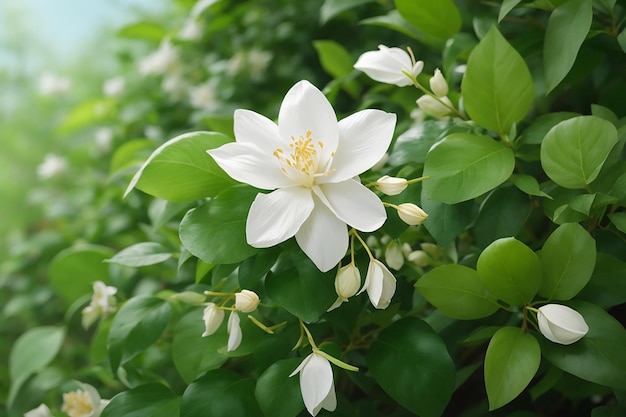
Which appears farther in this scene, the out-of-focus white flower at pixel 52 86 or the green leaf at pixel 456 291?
the out-of-focus white flower at pixel 52 86

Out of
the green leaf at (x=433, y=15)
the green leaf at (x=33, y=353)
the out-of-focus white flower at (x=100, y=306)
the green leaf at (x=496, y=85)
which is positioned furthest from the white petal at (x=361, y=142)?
the green leaf at (x=33, y=353)

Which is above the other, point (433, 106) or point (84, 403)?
point (433, 106)

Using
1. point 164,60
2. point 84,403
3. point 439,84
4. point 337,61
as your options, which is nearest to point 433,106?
point 439,84

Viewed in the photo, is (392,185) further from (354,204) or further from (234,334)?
(234,334)

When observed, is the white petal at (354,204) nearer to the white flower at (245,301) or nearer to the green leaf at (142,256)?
the white flower at (245,301)

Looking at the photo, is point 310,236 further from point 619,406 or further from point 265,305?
point 619,406

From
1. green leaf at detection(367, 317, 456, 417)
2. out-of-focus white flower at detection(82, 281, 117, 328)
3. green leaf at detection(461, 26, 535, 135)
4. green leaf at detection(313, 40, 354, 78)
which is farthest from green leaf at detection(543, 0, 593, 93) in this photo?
out-of-focus white flower at detection(82, 281, 117, 328)
